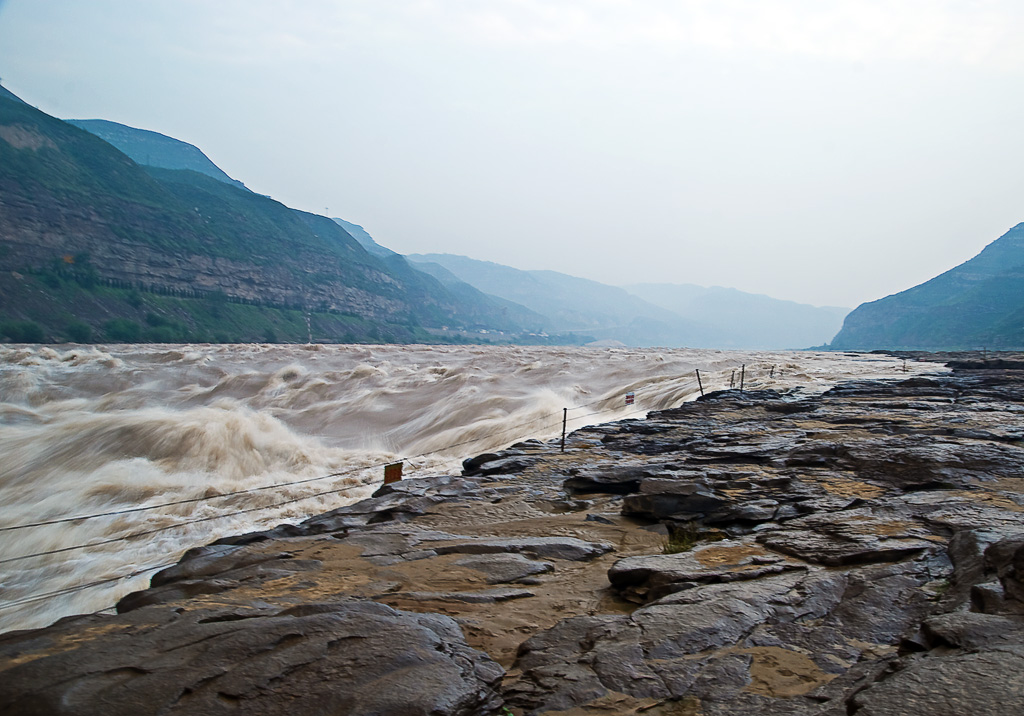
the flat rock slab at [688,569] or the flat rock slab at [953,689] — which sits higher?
the flat rock slab at [953,689]

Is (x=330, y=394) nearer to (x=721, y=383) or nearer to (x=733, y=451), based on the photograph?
(x=721, y=383)

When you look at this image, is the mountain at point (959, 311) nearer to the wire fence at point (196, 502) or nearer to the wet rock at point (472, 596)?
the wire fence at point (196, 502)

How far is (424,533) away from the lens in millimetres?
7551

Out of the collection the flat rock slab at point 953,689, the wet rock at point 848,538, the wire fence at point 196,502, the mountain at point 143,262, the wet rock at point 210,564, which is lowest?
the wire fence at point 196,502

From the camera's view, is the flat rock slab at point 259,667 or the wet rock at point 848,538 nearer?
the flat rock slab at point 259,667

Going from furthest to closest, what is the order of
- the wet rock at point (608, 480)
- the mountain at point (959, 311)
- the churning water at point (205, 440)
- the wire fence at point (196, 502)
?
the mountain at point (959, 311) → the churning water at point (205, 440) → the wet rock at point (608, 480) → the wire fence at point (196, 502)

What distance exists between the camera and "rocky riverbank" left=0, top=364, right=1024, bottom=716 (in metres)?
3.35

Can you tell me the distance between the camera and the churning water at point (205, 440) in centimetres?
1043

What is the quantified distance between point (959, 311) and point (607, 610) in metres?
160

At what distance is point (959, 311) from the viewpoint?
129 meters

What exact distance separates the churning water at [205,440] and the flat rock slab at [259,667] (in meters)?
5.81

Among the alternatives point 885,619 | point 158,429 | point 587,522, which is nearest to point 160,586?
point 587,522

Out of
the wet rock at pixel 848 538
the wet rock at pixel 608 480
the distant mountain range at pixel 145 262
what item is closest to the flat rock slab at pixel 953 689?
the wet rock at pixel 848 538

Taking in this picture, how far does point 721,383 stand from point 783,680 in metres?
28.8
